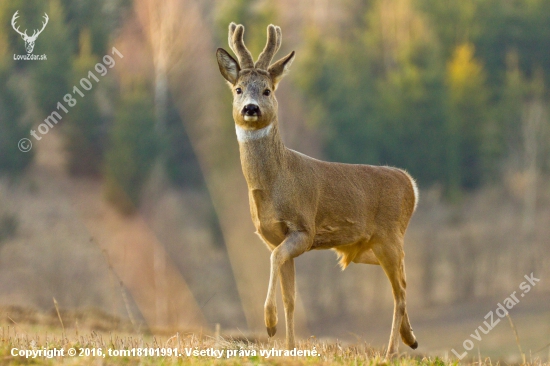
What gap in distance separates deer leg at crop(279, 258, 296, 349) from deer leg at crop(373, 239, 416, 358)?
117cm

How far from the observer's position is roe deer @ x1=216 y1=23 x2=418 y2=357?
7926 millimetres

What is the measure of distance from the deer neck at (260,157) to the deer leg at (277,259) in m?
0.60

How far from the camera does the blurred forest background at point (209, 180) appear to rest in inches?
1094

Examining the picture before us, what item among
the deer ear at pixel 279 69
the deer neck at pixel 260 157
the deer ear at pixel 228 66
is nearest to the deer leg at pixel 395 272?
the deer neck at pixel 260 157

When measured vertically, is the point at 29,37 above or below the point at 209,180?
above

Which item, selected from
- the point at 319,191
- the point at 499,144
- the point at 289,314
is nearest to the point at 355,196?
the point at 319,191

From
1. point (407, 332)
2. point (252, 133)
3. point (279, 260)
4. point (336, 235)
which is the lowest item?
point (407, 332)

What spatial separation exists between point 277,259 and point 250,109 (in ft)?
4.76

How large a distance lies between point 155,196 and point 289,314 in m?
24.1

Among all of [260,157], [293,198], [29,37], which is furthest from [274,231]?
[29,37]

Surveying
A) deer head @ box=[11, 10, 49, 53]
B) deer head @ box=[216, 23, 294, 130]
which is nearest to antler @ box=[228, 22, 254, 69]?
deer head @ box=[216, 23, 294, 130]

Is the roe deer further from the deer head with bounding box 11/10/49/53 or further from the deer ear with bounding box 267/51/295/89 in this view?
the deer head with bounding box 11/10/49/53

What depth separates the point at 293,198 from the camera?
26.3ft

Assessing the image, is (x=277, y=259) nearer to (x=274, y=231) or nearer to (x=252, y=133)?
(x=274, y=231)
